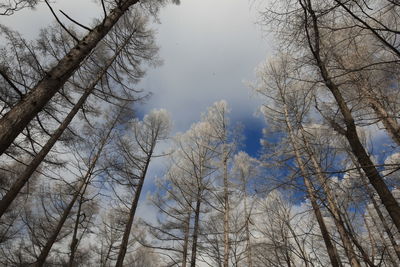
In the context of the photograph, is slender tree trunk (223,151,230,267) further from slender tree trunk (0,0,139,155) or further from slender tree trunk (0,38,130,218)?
slender tree trunk (0,0,139,155)

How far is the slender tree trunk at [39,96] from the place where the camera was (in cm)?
214

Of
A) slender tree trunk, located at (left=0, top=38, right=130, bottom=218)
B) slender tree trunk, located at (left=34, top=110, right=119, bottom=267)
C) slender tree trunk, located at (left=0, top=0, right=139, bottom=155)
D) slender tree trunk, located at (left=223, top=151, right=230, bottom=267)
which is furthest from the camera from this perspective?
slender tree trunk, located at (left=34, top=110, right=119, bottom=267)

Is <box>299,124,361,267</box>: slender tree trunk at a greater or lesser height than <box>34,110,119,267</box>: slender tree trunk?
lesser

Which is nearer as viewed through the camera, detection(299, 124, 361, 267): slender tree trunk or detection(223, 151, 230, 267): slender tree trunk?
detection(299, 124, 361, 267): slender tree trunk

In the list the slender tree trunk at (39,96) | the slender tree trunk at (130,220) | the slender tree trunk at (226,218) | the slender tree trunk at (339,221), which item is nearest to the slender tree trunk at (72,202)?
the slender tree trunk at (130,220)

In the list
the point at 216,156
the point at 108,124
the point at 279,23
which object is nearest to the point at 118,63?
the point at 108,124

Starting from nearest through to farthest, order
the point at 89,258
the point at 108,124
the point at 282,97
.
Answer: the point at 282,97 → the point at 108,124 → the point at 89,258

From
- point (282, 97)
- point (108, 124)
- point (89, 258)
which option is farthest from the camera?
point (89, 258)

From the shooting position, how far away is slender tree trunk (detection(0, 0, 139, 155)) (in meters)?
2.14

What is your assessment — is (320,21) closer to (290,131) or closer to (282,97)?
(290,131)

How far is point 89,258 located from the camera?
42.6 ft

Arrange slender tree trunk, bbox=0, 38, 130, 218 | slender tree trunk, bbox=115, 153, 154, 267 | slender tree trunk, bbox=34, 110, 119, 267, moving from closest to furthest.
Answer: slender tree trunk, bbox=0, 38, 130, 218
slender tree trunk, bbox=34, 110, 119, 267
slender tree trunk, bbox=115, 153, 154, 267

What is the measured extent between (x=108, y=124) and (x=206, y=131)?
189 inches

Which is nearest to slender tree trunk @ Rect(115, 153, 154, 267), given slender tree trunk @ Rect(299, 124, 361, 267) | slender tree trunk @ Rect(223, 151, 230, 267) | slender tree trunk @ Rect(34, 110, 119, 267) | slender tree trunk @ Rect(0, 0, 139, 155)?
slender tree trunk @ Rect(34, 110, 119, 267)
